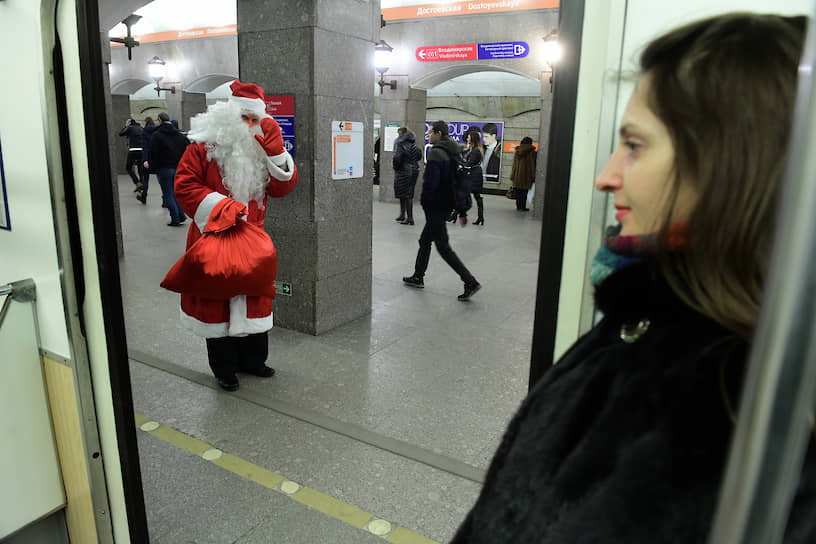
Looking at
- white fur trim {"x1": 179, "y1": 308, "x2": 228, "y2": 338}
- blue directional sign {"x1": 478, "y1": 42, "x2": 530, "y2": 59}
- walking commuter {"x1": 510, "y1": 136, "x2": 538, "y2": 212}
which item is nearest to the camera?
white fur trim {"x1": 179, "y1": 308, "x2": 228, "y2": 338}

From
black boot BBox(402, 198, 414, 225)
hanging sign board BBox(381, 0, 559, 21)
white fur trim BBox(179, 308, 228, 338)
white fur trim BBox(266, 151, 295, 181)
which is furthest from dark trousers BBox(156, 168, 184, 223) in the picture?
white fur trim BBox(179, 308, 228, 338)

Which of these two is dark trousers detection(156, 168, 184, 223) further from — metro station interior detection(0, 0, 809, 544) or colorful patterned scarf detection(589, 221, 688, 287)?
colorful patterned scarf detection(589, 221, 688, 287)

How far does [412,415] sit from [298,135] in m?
2.24

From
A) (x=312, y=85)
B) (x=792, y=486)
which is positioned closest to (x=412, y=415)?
(x=312, y=85)

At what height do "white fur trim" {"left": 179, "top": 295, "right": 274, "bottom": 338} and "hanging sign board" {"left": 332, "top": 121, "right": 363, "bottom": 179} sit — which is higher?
"hanging sign board" {"left": 332, "top": 121, "right": 363, "bottom": 179}

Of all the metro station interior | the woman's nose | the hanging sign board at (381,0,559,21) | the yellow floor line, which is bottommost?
the yellow floor line

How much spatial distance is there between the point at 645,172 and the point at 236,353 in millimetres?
3476

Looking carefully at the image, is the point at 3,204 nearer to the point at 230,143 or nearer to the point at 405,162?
the point at 230,143

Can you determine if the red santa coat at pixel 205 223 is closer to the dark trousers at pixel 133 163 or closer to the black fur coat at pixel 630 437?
the black fur coat at pixel 630 437

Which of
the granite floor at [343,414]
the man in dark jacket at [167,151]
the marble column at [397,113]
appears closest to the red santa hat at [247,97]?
the granite floor at [343,414]

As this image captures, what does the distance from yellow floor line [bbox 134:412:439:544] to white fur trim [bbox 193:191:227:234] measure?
1157 mm

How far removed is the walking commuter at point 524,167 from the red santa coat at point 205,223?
30.7 ft

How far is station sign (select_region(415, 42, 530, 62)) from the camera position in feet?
37.3

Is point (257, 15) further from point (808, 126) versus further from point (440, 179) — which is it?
point (808, 126)
